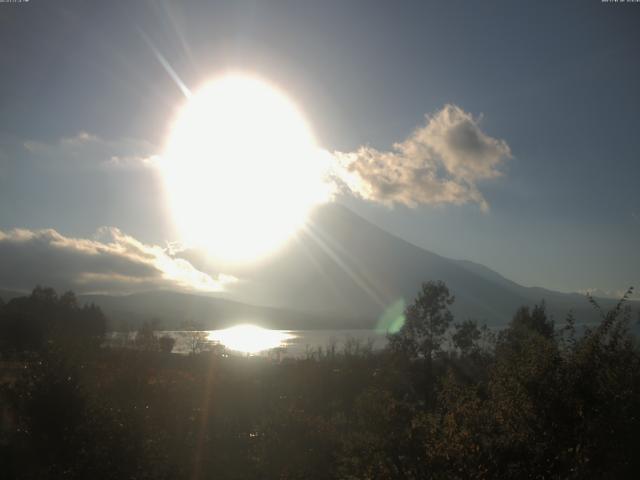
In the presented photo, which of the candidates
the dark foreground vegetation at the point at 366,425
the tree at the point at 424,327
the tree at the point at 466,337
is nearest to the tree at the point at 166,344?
the dark foreground vegetation at the point at 366,425

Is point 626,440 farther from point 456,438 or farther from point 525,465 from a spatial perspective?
point 456,438

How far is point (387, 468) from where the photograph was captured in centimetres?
1092

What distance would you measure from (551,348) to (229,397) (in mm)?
45842

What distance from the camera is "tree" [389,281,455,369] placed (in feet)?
201

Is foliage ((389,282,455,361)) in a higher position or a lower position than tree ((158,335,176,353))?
higher

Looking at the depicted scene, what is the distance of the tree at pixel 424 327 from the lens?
6122 cm

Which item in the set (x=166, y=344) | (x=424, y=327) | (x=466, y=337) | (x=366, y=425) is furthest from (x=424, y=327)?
(x=166, y=344)

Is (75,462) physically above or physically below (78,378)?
below

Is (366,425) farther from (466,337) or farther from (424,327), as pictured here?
(466,337)

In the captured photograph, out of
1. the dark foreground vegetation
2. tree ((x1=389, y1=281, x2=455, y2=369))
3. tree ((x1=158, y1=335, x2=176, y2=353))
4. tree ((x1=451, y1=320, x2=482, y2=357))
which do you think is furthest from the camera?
tree ((x1=158, y1=335, x2=176, y2=353))

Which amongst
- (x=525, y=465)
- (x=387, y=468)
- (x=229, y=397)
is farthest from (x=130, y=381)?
(x=525, y=465)

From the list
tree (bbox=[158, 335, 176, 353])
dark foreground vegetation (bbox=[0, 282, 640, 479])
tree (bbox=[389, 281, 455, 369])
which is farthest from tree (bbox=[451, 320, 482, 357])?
tree (bbox=[158, 335, 176, 353])

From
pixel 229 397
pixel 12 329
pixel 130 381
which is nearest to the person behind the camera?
pixel 130 381

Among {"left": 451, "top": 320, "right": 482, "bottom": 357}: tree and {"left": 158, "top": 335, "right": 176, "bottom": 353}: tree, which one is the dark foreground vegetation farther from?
{"left": 158, "top": 335, "right": 176, "bottom": 353}: tree
